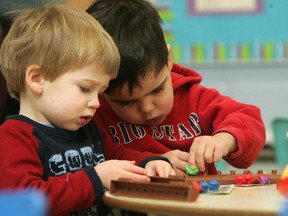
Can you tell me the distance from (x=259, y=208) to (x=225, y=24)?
12.3 ft

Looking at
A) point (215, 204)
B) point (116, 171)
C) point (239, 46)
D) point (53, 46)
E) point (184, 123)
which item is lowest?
point (239, 46)

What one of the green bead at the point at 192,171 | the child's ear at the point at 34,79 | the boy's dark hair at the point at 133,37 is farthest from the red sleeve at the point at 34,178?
the boy's dark hair at the point at 133,37

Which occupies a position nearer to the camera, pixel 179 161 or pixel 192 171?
pixel 192 171

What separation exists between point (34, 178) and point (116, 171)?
17cm

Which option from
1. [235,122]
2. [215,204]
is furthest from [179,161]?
[215,204]

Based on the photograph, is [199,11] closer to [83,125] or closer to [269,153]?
[269,153]

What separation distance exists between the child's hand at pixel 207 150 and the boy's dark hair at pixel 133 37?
23 centimetres

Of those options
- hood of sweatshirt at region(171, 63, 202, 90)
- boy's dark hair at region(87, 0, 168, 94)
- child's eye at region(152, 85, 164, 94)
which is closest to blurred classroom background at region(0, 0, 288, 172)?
hood of sweatshirt at region(171, 63, 202, 90)

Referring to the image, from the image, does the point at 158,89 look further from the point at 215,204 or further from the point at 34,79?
the point at 215,204

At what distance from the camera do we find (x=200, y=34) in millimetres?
4629

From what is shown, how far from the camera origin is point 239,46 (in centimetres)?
462

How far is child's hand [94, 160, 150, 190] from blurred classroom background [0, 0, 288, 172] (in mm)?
3269

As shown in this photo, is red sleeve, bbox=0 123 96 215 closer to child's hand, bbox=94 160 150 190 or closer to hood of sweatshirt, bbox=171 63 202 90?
child's hand, bbox=94 160 150 190

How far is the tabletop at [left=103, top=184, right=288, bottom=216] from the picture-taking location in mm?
950
